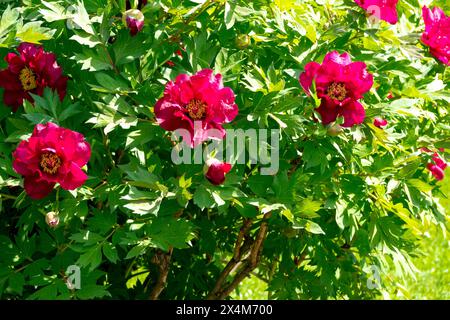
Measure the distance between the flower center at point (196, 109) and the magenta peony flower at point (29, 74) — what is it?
50cm

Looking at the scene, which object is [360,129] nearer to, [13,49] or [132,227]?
[132,227]

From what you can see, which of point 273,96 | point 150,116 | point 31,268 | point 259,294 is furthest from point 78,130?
point 259,294

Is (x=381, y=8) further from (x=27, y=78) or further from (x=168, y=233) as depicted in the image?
(x=27, y=78)

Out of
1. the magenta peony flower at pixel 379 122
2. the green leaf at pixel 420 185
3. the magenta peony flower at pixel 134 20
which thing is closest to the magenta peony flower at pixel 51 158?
the magenta peony flower at pixel 134 20

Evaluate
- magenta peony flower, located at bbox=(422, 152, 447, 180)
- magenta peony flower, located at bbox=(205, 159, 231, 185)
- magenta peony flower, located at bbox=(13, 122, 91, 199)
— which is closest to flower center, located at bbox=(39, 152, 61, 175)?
magenta peony flower, located at bbox=(13, 122, 91, 199)

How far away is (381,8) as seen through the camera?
2273mm

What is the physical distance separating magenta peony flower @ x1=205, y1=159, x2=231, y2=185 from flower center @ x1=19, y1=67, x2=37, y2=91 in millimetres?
625

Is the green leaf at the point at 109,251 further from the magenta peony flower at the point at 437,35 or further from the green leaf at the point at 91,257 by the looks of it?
the magenta peony flower at the point at 437,35

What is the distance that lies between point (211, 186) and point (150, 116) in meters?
0.26

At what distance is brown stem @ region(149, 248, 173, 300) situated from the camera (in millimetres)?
2717

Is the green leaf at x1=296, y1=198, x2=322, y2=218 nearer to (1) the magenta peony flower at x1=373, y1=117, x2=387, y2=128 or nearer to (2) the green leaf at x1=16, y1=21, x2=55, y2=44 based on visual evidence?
(1) the magenta peony flower at x1=373, y1=117, x2=387, y2=128

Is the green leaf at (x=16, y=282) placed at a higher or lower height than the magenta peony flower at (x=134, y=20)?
lower

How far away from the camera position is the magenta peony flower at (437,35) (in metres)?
2.46

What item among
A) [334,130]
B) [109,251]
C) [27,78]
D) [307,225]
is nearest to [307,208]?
[307,225]
